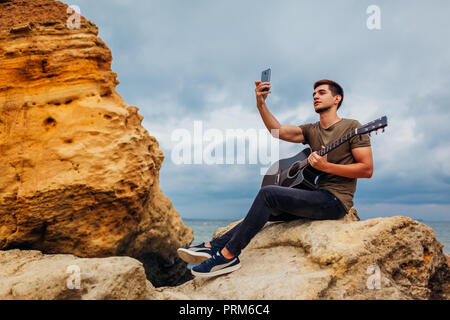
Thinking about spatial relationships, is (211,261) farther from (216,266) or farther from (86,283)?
(86,283)

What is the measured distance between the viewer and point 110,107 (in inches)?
203

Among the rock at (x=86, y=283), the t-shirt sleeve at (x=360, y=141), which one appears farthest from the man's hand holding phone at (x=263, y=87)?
the rock at (x=86, y=283)

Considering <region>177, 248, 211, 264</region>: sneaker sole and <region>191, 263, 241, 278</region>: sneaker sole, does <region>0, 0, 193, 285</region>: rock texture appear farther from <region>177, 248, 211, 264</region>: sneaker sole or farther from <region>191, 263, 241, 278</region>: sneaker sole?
<region>191, 263, 241, 278</region>: sneaker sole

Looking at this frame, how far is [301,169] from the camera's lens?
13.9ft

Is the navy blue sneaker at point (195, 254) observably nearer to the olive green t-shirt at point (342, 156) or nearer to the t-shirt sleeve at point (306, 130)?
the olive green t-shirt at point (342, 156)

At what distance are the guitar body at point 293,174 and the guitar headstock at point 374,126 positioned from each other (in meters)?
0.74

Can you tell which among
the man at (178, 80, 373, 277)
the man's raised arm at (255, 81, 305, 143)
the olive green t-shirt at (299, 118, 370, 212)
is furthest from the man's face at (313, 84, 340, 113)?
the man's raised arm at (255, 81, 305, 143)

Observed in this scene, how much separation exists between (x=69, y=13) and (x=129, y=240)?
13.8 feet

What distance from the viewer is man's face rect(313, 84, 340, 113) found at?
166 inches

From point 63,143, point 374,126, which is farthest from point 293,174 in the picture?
point 63,143

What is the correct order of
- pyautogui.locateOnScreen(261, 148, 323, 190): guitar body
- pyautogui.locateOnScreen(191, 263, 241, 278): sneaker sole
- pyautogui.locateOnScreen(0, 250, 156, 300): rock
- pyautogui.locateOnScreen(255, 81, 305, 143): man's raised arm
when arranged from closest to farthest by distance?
1. pyautogui.locateOnScreen(0, 250, 156, 300): rock
2. pyautogui.locateOnScreen(191, 263, 241, 278): sneaker sole
3. pyautogui.locateOnScreen(261, 148, 323, 190): guitar body
4. pyautogui.locateOnScreen(255, 81, 305, 143): man's raised arm

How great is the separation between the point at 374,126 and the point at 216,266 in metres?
2.50

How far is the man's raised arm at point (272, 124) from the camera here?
4.56m
